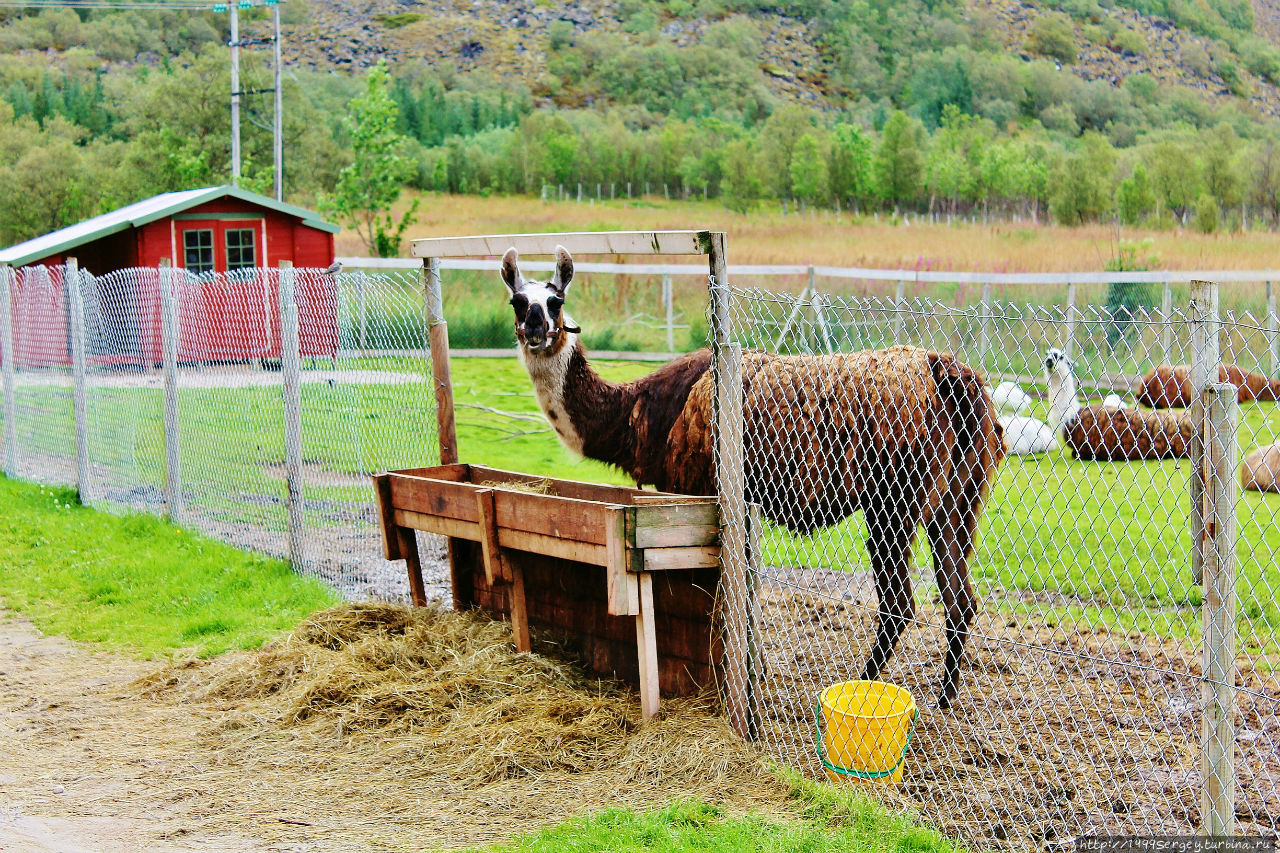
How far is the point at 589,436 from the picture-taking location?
6.44 meters

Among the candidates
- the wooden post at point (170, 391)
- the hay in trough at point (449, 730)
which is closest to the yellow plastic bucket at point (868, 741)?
the hay in trough at point (449, 730)

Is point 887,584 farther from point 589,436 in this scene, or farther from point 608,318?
point 608,318

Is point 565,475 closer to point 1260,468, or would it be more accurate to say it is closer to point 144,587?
point 144,587

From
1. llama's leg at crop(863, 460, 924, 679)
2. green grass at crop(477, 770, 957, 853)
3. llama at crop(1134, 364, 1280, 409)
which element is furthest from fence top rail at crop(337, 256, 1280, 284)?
green grass at crop(477, 770, 957, 853)

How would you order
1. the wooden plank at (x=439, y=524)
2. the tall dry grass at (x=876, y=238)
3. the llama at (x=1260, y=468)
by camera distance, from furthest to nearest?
the tall dry grass at (x=876, y=238) → the llama at (x=1260, y=468) → the wooden plank at (x=439, y=524)

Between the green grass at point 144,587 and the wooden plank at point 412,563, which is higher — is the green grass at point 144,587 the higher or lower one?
the lower one

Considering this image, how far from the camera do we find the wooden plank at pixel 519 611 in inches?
216

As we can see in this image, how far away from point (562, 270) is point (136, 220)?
18.5 m

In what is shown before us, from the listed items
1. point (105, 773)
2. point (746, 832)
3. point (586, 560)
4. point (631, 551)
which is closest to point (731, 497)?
point (631, 551)

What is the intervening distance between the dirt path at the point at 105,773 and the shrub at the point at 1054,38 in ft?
473

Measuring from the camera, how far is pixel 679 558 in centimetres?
482

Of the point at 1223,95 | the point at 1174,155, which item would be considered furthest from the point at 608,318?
the point at 1223,95

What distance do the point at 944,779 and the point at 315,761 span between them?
2.50 metres

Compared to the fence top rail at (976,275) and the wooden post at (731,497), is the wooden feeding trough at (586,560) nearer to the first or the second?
the wooden post at (731,497)
